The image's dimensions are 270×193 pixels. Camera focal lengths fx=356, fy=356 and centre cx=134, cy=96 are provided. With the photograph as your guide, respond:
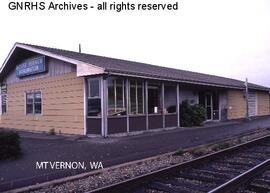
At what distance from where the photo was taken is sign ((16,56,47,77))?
18.8m

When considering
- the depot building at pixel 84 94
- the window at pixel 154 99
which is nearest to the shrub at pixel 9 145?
the depot building at pixel 84 94

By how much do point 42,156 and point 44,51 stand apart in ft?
27.3

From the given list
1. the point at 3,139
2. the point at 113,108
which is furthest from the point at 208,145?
→ the point at 3,139

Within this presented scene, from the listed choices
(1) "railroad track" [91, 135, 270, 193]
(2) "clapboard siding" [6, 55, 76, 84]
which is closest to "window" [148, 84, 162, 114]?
(2) "clapboard siding" [6, 55, 76, 84]

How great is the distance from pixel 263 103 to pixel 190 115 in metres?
17.7

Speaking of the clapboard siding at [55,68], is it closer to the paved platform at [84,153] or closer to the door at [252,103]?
the paved platform at [84,153]

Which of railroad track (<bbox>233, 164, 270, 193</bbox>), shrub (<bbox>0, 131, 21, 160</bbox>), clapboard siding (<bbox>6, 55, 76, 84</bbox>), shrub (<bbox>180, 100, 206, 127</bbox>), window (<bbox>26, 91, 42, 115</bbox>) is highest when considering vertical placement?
clapboard siding (<bbox>6, 55, 76, 84</bbox>)

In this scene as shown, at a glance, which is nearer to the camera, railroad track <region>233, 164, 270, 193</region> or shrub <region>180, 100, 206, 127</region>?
railroad track <region>233, 164, 270, 193</region>

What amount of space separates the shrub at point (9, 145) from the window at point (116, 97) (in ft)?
17.8

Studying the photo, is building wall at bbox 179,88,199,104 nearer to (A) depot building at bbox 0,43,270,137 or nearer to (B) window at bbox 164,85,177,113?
(A) depot building at bbox 0,43,270,137

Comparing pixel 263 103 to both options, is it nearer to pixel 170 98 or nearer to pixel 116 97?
pixel 170 98

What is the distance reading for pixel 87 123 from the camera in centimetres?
1578

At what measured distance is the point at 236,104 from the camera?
95.3 feet

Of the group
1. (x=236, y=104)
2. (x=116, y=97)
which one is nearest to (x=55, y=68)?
(x=116, y=97)
